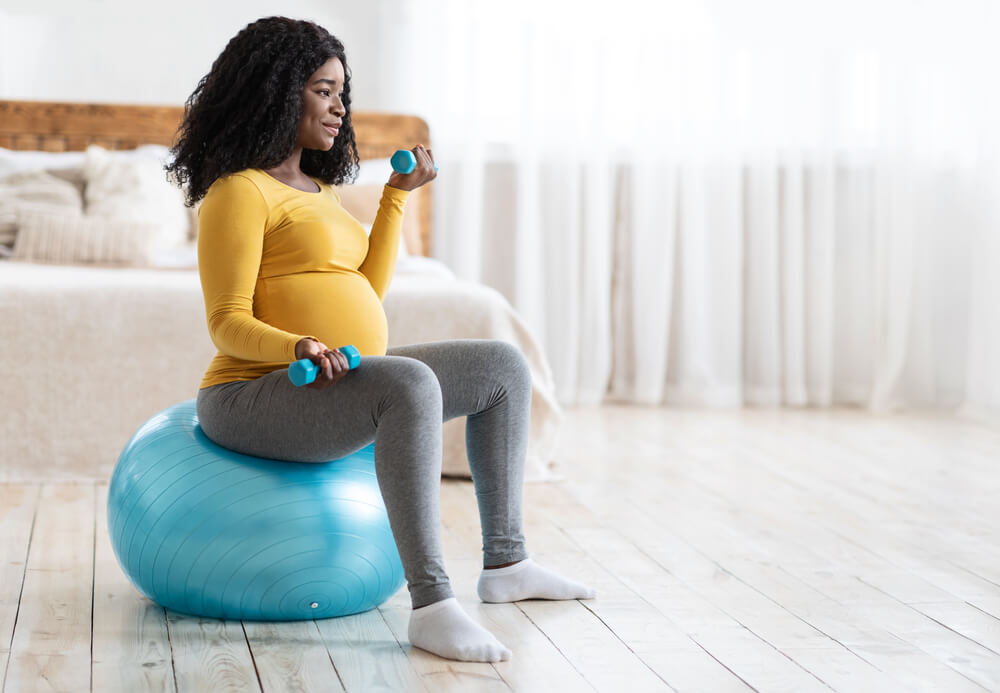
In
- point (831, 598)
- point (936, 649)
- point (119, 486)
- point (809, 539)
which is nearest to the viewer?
point (936, 649)

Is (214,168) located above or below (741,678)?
above

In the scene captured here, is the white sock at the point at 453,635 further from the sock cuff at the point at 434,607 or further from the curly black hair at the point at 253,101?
the curly black hair at the point at 253,101

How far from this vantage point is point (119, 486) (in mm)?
1829

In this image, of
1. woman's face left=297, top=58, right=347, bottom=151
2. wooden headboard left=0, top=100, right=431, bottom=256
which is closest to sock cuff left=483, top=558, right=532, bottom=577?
woman's face left=297, top=58, right=347, bottom=151

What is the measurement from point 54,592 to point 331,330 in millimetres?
669

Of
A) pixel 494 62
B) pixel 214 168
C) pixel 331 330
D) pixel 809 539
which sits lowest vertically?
pixel 809 539

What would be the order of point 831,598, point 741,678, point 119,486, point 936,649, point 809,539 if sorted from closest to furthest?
point 741,678
point 936,649
point 119,486
point 831,598
point 809,539

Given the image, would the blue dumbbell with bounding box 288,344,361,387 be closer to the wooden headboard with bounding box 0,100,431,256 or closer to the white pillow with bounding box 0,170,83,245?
the white pillow with bounding box 0,170,83,245

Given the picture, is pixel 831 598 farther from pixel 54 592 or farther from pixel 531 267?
pixel 531 267

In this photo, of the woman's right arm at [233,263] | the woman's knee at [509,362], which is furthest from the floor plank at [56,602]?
the woman's knee at [509,362]

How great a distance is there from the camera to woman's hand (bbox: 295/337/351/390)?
155cm

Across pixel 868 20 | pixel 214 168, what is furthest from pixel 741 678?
pixel 868 20

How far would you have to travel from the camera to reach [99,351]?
2.73 m

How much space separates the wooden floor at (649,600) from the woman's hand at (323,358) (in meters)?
0.40
